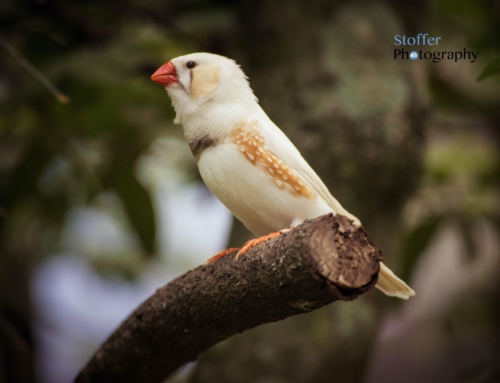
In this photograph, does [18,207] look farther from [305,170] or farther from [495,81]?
[495,81]

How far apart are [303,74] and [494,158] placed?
1923 mm

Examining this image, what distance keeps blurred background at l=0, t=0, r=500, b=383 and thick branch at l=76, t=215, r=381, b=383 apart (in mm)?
576

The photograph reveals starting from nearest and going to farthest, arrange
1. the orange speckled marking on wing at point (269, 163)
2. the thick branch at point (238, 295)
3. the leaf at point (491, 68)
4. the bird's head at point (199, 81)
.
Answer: the thick branch at point (238, 295)
the leaf at point (491, 68)
the orange speckled marking on wing at point (269, 163)
the bird's head at point (199, 81)

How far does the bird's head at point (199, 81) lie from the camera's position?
66.6 inches

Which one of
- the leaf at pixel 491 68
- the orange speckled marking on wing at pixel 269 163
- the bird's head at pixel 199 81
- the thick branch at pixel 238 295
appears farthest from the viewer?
the bird's head at pixel 199 81

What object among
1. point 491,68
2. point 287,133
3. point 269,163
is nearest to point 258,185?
point 269,163

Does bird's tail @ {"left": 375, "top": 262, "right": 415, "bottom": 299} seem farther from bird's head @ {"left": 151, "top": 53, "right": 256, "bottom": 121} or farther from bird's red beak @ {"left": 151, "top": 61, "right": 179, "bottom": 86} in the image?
bird's red beak @ {"left": 151, "top": 61, "right": 179, "bottom": 86}

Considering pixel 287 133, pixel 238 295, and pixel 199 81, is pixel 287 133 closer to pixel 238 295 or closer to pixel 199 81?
pixel 199 81

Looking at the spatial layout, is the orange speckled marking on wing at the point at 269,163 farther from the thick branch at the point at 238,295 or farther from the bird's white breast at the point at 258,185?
the thick branch at the point at 238,295

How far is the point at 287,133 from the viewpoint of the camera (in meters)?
2.59

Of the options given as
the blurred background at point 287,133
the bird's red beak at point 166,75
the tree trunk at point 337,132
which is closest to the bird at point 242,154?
the bird's red beak at point 166,75

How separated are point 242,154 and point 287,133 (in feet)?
3.37

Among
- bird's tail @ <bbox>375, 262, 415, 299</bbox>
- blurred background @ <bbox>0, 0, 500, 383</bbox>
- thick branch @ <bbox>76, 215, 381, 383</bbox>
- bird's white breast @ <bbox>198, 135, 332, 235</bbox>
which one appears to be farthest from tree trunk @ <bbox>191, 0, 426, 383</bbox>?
bird's white breast @ <bbox>198, 135, 332, 235</bbox>

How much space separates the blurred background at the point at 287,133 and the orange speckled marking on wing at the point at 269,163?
2.46 feet
